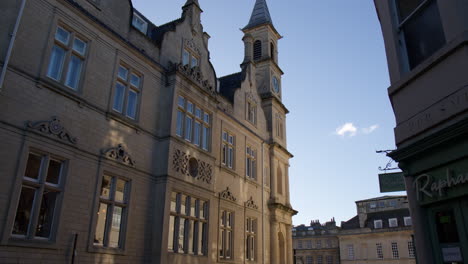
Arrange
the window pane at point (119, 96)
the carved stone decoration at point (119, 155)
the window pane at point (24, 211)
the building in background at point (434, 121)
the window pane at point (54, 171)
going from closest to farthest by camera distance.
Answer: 1. the building in background at point (434, 121)
2. the window pane at point (24, 211)
3. the window pane at point (54, 171)
4. the carved stone decoration at point (119, 155)
5. the window pane at point (119, 96)

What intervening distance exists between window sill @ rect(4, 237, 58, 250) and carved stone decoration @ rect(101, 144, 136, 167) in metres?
3.55

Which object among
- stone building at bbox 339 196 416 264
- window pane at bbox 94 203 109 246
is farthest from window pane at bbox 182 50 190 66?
stone building at bbox 339 196 416 264

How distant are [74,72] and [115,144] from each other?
115 inches

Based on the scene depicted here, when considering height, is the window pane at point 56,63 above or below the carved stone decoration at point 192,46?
below

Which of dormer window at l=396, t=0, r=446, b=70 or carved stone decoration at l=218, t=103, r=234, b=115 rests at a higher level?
carved stone decoration at l=218, t=103, r=234, b=115

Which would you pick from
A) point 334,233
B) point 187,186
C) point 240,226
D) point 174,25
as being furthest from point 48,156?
point 334,233

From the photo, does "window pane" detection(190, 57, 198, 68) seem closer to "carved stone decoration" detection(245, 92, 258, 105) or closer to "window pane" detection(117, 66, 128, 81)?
"window pane" detection(117, 66, 128, 81)

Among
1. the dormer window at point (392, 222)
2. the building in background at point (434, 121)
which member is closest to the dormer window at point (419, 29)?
the building in background at point (434, 121)

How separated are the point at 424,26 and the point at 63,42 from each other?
1107 centimetres

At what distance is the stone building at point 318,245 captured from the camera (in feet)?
252

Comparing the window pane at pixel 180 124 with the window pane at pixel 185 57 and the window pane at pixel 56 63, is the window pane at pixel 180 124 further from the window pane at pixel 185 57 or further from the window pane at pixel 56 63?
the window pane at pixel 56 63

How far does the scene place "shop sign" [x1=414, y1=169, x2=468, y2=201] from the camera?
7423 millimetres

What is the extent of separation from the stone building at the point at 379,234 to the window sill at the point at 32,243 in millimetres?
61578

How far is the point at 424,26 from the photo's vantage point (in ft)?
29.9
